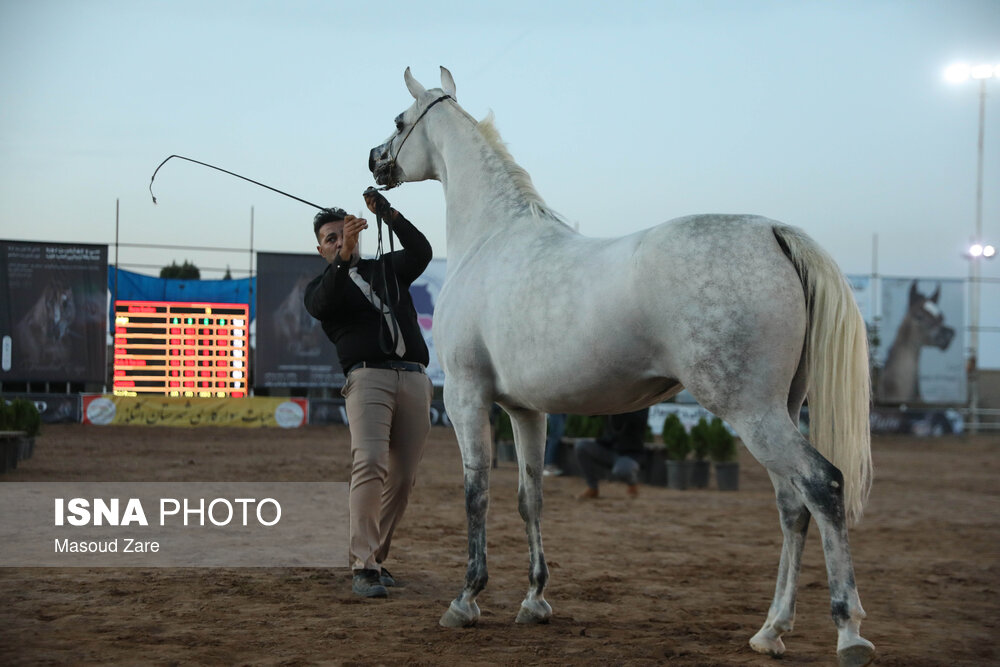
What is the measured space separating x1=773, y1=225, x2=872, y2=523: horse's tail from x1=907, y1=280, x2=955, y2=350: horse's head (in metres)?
21.3

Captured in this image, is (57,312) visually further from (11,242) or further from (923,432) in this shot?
(923,432)

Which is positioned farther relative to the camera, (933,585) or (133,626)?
(933,585)

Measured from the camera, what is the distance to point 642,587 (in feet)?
Answer: 16.6

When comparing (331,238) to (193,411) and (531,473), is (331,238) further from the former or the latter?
(193,411)

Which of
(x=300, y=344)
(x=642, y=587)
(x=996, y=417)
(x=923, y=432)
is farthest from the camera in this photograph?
(x=996, y=417)

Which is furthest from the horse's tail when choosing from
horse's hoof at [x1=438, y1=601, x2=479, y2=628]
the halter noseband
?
the halter noseband

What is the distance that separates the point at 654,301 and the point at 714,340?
10.7 inches

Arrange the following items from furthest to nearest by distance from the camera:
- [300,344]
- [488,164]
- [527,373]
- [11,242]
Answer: [300,344] < [11,242] < [488,164] < [527,373]

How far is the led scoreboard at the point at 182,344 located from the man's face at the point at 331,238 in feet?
31.5

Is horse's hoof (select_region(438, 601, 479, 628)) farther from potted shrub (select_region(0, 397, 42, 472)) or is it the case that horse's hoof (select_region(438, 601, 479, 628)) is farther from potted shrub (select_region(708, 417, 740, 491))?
potted shrub (select_region(0, 397, 42, 472))

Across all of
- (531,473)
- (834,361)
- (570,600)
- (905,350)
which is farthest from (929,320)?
(834,361)

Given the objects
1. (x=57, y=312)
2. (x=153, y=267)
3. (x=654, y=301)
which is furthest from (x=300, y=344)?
(x=654, y=301)

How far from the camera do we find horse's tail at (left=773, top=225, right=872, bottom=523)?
10.6 ft

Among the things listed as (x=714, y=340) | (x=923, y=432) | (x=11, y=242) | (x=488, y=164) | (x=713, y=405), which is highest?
(x=11, y=242)
